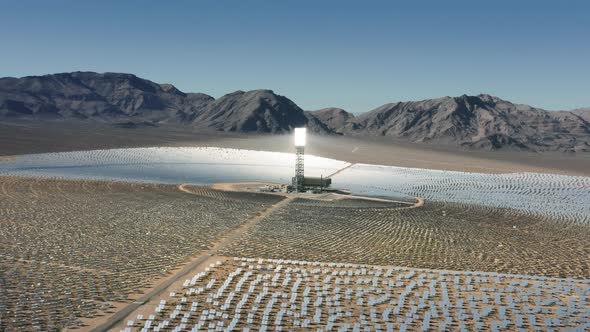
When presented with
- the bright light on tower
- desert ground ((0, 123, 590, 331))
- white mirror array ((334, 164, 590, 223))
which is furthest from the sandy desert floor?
the bright light on tower

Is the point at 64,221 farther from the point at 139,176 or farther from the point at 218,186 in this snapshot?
the point at 139,176

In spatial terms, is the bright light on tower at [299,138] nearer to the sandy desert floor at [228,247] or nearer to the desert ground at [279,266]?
the sandy desert floor at [228,247]

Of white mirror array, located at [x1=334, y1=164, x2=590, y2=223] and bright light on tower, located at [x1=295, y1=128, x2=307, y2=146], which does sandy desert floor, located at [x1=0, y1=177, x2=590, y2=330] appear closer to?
white mirror array, located at [x1=334, y1=164, x2=590, y2=223]

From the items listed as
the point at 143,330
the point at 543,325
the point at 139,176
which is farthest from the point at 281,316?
the point at 139,176

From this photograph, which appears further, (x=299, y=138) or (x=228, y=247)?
(x=299, y=138)

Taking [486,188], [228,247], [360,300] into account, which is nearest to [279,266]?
[228,247]

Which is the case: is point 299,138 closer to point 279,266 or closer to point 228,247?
point 228,247
